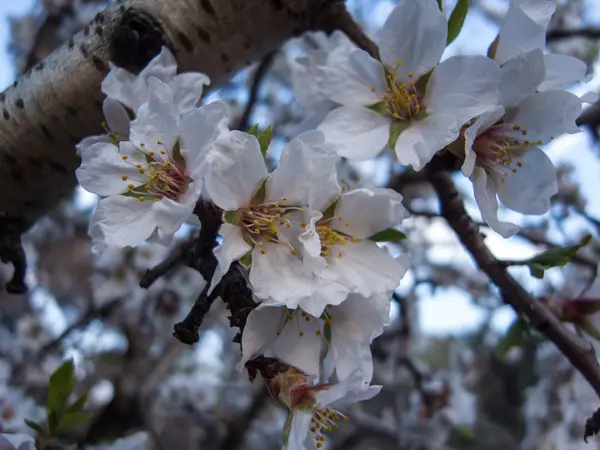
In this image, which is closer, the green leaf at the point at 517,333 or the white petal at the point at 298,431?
the white petal at the point at 298,431

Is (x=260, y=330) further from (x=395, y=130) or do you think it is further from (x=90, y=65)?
(x=90, y=65)

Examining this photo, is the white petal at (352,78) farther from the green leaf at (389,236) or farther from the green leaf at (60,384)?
the green leaf at (60,384)

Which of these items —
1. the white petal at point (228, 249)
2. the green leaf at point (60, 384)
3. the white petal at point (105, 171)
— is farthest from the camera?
the green leaf at point (60, 384)

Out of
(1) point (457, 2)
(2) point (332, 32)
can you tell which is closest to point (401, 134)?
(1) point (457, 2)

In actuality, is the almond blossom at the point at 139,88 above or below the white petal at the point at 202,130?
above

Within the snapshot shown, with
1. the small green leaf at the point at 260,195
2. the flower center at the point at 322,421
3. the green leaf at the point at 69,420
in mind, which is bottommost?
the flower center at the point at 322,421

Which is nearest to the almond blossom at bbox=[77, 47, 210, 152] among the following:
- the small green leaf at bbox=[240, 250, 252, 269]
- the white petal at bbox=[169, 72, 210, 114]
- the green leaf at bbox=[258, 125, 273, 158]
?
the white petal at bbox=[169, 72, 210, 114]

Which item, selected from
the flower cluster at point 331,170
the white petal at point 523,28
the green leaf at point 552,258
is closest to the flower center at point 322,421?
the flower cluster at point 331,170

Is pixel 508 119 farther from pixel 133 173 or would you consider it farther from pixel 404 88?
pixel 133 173

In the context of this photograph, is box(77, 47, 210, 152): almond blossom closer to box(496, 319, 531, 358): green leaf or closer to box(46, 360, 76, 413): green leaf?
box(46, 360, 76, 413): green leaf
